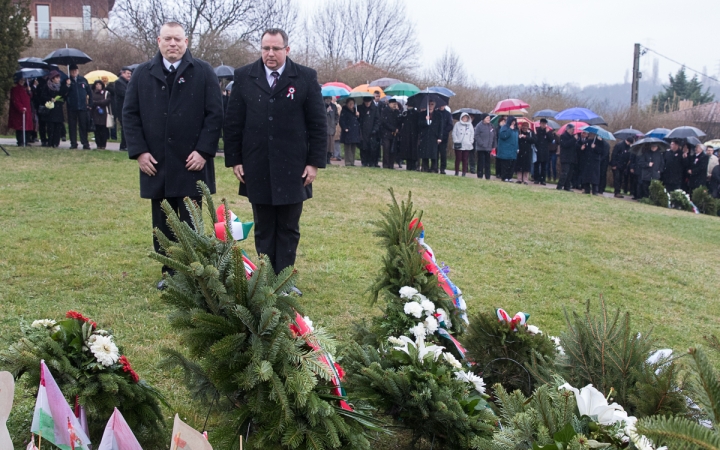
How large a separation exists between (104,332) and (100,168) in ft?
36.1

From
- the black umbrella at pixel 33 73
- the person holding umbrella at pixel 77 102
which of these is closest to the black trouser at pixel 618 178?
the person holding umbrella at pixel 77 102

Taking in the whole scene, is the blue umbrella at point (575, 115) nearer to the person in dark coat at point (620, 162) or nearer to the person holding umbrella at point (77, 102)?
the person in dark coat at point (620, 162)

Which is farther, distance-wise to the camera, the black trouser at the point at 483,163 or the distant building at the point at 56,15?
the distant building at the point at 56,15

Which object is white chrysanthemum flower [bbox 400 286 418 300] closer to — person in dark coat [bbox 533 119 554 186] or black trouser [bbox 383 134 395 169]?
black trouser [bbox 383 134 395 169]

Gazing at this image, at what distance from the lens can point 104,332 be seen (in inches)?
117

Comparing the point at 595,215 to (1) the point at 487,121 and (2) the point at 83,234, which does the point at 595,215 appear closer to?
(1) the point at 487,121

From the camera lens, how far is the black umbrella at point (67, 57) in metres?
17.2

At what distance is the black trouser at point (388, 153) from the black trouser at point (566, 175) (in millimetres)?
5082

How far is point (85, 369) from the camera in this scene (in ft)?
9.21

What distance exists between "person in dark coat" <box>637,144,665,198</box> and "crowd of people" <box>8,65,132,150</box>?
14602 mm

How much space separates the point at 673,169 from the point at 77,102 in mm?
16803

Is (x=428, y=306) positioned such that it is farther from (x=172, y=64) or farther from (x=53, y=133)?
(x=53, y=133)

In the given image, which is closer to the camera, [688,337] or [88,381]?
[88,381]

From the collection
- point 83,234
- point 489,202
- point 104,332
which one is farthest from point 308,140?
point 489,202
